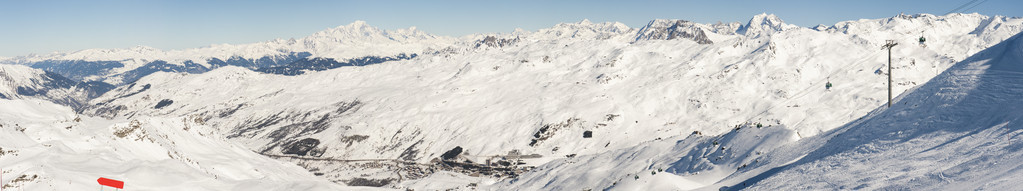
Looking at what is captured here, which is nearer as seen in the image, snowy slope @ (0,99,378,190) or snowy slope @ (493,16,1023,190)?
snowy slope @ (493,16,1023,190)

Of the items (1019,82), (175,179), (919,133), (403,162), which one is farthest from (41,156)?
(403,162)

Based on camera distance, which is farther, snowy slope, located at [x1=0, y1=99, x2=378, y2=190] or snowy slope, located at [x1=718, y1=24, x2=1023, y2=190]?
snowy slope, located at [x1=0, y1=99, x2=378, y2=190]

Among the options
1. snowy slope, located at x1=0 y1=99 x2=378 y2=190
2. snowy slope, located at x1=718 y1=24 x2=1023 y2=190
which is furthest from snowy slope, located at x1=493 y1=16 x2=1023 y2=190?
snowy slope, located at x1=0 y1=99 x2=378 y2=190

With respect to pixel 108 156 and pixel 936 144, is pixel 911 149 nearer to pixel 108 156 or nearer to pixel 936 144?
pixel 936 144

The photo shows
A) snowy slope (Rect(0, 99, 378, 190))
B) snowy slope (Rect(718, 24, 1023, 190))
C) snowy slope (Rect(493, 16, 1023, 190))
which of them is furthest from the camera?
snowy slope (Rect(0, 99, 378, 190))

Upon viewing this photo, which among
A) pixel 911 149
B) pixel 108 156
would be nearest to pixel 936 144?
pixel 911 149

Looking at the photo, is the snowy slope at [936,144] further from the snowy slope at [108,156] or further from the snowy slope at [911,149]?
the snowy slope at [108,156]

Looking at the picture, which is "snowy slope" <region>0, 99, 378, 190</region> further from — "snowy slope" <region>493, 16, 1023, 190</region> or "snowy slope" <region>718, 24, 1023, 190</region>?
"snowy slope" <region>718, 24, 1023, 190</region>

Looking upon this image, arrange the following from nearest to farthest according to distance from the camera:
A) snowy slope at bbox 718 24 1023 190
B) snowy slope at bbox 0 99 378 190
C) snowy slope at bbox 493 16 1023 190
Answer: snowy slope at bbox 718 24 1023 190, snowy slope at bbox 493 16 1023 190, snowy slope at bbox 0 99 378 190

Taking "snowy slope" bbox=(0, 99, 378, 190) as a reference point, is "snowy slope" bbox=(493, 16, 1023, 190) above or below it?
above
